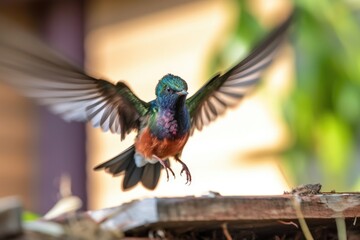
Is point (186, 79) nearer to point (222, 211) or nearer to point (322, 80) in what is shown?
point (322, 80)

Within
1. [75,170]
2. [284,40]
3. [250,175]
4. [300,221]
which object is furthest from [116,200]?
[300,221]

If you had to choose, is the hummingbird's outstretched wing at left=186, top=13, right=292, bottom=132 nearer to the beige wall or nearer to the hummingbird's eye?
the hummingbird's eye

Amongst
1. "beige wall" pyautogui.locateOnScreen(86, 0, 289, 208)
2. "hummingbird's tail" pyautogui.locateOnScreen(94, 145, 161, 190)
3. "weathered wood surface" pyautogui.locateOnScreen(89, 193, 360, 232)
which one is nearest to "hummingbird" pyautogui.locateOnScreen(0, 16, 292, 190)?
"hummingbird's tail" pyautogui.locateOnScreen(94, 145, 161, 190)

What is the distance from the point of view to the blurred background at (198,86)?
4.43 metres

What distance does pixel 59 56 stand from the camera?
7.12 ft

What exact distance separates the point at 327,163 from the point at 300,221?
2.79 m

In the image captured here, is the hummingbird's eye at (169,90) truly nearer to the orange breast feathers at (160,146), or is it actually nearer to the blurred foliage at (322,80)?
the orange breast feathers at (160,146)

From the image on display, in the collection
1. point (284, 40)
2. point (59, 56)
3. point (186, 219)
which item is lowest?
point (186, 219)

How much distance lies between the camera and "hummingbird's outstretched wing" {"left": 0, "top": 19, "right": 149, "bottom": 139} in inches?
85.7

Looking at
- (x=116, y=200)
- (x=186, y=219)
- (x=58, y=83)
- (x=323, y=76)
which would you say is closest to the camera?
(x=186, y=219)

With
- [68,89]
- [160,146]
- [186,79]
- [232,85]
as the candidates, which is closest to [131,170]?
[160,146]

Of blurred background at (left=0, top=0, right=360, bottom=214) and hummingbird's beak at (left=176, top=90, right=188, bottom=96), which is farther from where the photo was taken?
blurred background at (left=0, top=0, right=360, bottom=214)

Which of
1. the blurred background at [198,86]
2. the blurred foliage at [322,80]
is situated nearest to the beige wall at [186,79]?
the blurred background at [198,86]

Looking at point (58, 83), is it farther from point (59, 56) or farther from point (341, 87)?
point (341, 87)
